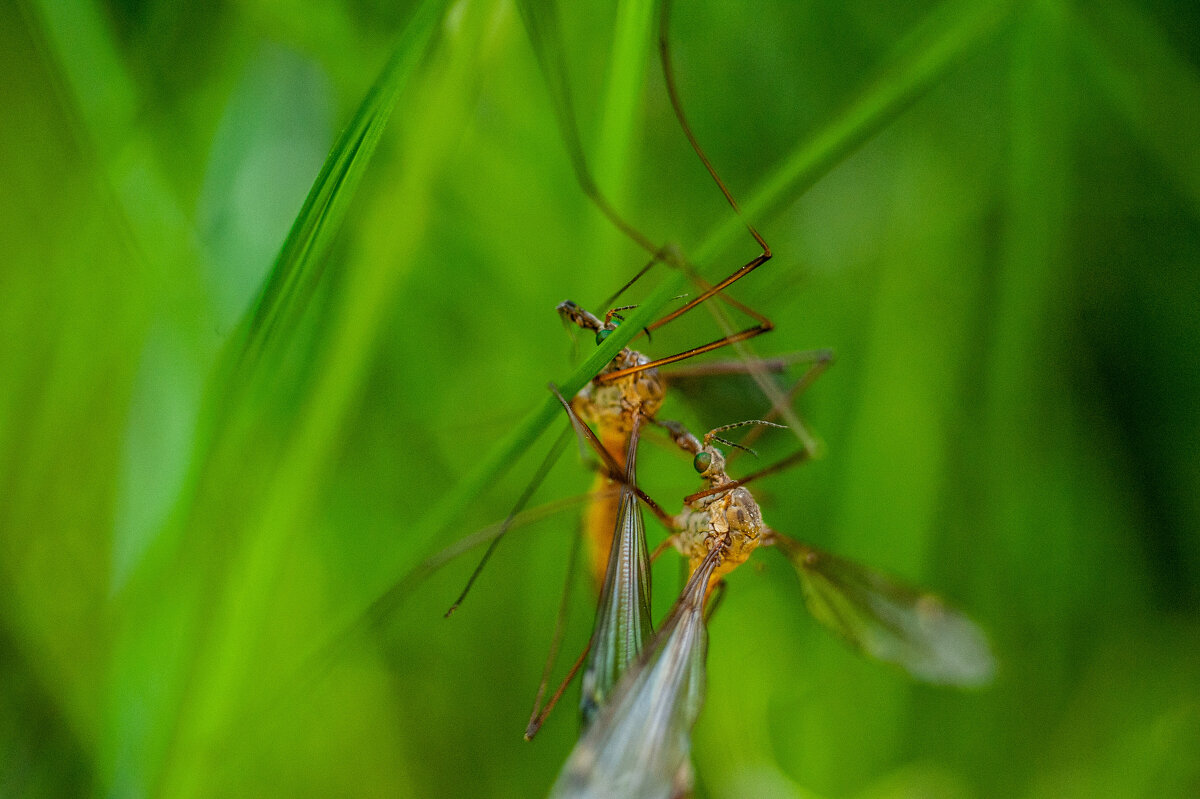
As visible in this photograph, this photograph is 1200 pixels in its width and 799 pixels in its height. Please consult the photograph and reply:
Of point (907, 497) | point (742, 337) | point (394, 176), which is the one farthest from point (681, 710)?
point (907, 497)

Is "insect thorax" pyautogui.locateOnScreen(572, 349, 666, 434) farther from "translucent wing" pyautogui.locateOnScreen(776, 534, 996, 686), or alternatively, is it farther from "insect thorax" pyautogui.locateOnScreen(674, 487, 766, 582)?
"translucent wing" pyautogui.locateOnScreen(776, 534, 996, 686)

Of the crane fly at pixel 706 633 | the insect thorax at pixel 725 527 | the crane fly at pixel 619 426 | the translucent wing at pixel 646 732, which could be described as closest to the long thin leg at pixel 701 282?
the crane fly at pixel 619 426

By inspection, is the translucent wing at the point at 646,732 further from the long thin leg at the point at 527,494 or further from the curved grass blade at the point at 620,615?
the long thin leg at the point at 527,494

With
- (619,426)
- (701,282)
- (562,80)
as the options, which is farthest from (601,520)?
(562,80)

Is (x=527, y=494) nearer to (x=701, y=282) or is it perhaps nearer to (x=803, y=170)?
(x=701, y=282)

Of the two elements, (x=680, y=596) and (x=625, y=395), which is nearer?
(x=680, y=596)

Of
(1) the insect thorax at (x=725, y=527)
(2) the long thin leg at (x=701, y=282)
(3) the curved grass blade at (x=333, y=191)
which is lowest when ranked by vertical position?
(1) the insect thorax at (x=725, y=527)

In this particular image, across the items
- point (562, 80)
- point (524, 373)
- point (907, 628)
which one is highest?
point (562, 80)
